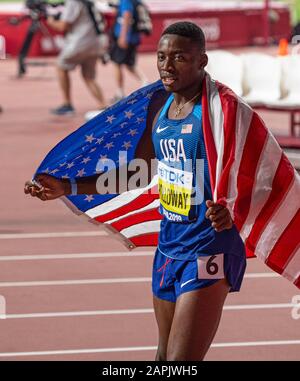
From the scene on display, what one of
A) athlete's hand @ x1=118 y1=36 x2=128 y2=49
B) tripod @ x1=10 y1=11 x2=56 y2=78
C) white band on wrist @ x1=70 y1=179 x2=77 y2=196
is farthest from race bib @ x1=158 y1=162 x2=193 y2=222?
tripod @ x1=10 y1=11 x2=56 y2=78

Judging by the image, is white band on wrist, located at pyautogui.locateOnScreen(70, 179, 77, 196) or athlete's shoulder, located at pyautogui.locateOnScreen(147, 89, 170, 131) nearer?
athlete's shoulder, located at pyautogui.locateOnScreen(147, 89, 170, 131)

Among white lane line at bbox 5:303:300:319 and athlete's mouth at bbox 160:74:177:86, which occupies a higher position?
athlete's mouth at bbox 160:74:177:86

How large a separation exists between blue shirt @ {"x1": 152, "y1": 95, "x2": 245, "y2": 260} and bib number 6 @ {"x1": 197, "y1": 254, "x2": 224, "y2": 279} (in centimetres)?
3

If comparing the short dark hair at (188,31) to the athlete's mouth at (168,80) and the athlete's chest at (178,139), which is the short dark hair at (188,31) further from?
the athlete's chest at (178,139)

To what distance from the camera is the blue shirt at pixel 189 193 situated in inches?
225

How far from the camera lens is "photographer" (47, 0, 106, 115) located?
59.9 feet

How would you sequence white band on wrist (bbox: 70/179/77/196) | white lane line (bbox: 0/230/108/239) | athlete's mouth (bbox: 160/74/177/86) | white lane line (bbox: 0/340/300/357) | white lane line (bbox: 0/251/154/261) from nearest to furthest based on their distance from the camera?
athlete's mouth (bbox: 160/74/177/86)
white band on wrist (bbox: 70/179/77/196)
white lane line (bbox: 0/340/300/357)
white lane line (bbox: 0/251/154/261)
white lane line (bbox: 0/230/108/239)

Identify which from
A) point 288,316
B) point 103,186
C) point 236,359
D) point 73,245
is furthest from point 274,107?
point 103,186

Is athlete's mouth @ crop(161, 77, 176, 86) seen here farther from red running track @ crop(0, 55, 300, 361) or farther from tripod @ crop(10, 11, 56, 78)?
tripod @ crop(10, 11, 56, 78)

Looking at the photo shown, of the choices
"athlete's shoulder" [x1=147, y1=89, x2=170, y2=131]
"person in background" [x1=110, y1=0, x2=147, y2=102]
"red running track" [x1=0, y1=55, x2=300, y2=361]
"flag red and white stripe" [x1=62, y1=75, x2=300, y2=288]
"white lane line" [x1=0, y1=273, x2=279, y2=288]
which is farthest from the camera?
"person in background" [x1=110, y1=0, x2=147, y2=102]

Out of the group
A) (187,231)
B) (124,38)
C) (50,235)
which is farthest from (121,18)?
(187,231)

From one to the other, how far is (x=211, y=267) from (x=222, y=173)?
1.56 ft

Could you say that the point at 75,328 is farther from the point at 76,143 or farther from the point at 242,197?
the point at 242,197

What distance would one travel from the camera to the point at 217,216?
17.8 ft
